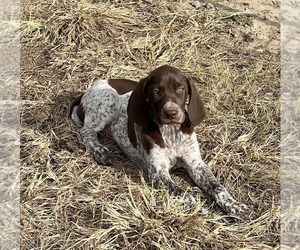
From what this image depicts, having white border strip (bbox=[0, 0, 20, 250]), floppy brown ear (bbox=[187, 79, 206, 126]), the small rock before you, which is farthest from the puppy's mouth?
the small rock

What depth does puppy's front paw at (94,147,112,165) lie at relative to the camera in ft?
20.0

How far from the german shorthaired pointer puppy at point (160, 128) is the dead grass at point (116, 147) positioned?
0.12 metres

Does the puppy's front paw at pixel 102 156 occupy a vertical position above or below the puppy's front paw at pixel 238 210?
below

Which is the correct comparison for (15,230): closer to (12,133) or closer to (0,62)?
(12,133)

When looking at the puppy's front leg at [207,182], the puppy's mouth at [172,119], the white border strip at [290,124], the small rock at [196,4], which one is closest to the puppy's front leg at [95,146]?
the puppy's front leg at [207,182]

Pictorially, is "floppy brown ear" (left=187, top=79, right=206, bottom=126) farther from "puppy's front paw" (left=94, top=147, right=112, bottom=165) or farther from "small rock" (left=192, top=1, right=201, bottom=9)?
"small rock" (left=192, top=1, right=201, bottom=9)

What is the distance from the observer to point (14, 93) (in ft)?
23.1

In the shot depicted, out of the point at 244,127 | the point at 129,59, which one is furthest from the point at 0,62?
the point at 244,127

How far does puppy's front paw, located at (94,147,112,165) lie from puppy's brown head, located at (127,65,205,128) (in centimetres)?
60

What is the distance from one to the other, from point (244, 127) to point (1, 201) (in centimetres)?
238

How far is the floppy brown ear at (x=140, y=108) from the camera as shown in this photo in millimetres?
5609

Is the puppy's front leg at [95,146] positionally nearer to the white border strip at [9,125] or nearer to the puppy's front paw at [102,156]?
the puppy's front paw at [102,156]

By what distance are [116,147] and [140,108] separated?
875 mm

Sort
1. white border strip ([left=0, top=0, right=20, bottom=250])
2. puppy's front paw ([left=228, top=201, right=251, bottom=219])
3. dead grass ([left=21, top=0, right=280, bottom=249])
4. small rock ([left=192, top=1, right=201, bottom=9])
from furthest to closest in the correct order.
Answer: small rock ([left=192, top=1, right=201, bottom=9]), puppy's front paw ([left=228, top=201, right=251, bottom=219]), white border strip ([left=0, top=0, right=20, bottom=250]), dead grass ([left=21, top=0, right=280, bottom=249])
